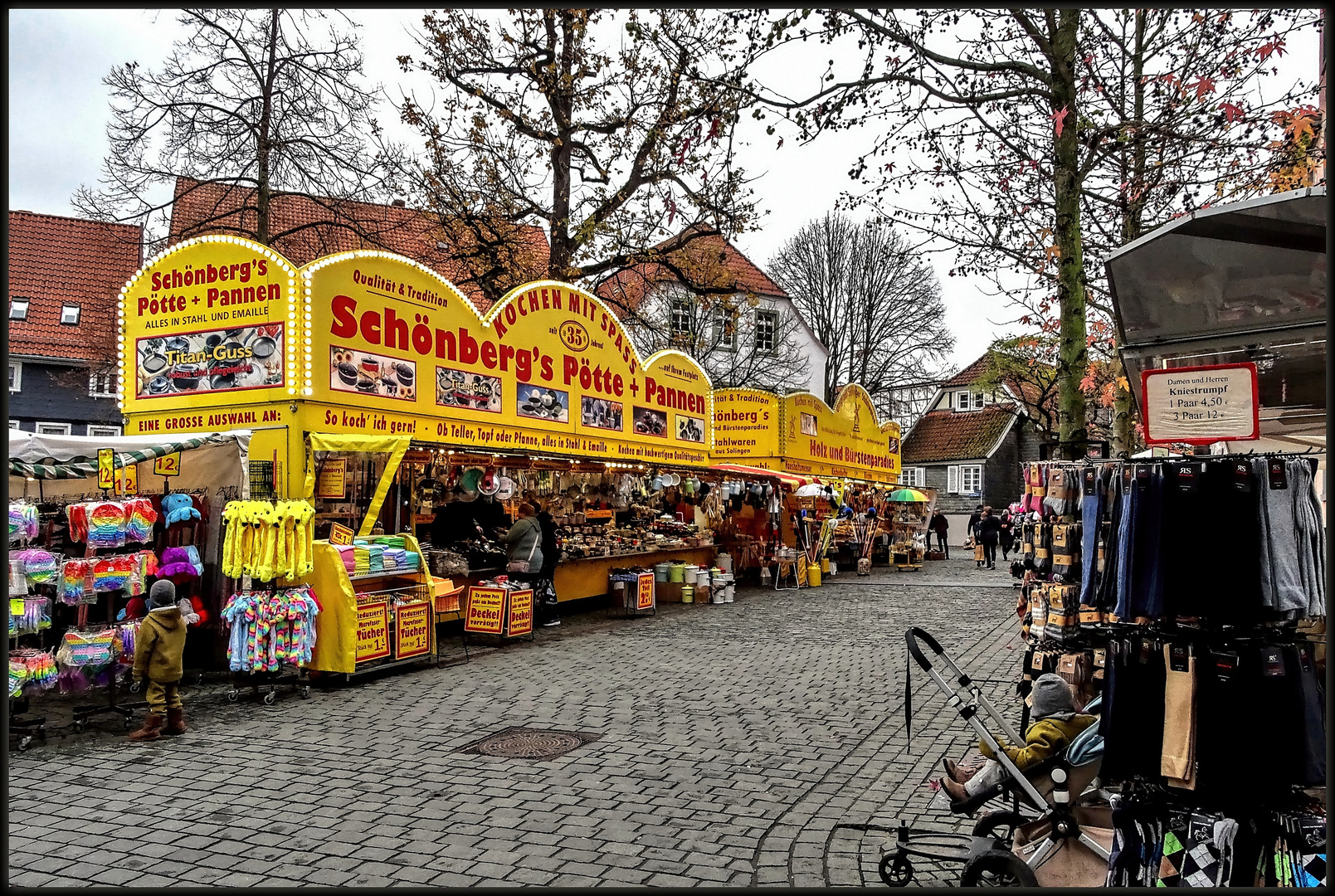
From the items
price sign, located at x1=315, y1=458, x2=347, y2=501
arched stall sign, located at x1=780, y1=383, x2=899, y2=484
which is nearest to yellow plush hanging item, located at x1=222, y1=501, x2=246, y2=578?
price sign, located at x1=315, y1=458, x2=347, y2=501

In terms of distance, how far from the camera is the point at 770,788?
6059mm

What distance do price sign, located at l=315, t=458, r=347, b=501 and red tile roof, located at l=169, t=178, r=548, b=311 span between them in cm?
675

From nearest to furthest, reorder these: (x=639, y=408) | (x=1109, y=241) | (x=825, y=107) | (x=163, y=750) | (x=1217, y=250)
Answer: (x=1217, y=250) < (x=163, y=750) < (x=825, y=107) < (x=1109, y=241) < (x=639, y=408)

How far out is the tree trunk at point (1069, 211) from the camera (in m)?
8.44

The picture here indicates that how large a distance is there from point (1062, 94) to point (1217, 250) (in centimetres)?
442

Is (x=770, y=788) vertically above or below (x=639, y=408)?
below

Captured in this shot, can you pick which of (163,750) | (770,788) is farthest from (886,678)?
(163,750)

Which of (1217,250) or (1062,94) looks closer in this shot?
(1217,250)

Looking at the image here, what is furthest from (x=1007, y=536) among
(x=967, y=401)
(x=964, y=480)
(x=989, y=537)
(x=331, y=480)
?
(x=331, y=480)

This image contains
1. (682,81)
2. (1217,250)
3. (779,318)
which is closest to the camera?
(1217,250)

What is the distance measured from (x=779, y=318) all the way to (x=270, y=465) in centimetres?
3280

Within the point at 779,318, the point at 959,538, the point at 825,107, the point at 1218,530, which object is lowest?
the point at 959,538

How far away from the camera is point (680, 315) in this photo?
33.8 metres

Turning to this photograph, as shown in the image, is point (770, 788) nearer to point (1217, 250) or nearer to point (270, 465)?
point (1217, 250)
